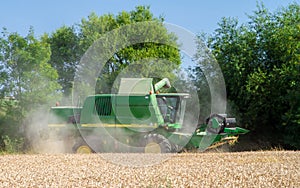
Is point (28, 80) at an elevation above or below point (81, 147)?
above

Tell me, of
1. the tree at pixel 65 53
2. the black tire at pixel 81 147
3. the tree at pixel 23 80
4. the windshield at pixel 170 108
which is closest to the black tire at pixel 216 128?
the windshield at pixel 170 108

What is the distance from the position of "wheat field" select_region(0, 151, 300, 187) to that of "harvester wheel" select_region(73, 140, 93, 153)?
2.42 metres

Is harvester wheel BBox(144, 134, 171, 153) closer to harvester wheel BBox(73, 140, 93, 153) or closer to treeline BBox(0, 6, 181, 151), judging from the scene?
harvester wheel BBox(73, 140, 93, 153)

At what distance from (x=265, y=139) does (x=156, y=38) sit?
26.4ft

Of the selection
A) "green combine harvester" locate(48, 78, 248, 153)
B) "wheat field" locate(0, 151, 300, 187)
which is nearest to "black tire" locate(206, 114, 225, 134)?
"green combine harvester" locate(48, 78, 248, 153)

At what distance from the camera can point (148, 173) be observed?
8.13 metres

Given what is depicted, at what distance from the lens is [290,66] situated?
63.1 ft

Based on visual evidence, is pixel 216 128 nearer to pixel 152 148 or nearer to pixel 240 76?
pixel 152 148

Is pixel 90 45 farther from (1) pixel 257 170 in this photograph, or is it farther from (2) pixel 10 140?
(1) pixel 257 170

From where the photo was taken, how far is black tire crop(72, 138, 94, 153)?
13.6 m

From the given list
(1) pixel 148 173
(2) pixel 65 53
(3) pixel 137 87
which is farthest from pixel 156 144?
(2) pixel 65 53

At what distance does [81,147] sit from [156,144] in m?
2.72

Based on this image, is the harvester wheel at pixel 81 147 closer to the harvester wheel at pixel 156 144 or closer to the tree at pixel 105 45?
the harvester wheel at pixel 156 144

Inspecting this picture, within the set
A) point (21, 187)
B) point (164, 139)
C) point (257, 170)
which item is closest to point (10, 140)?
point (164, 139)
